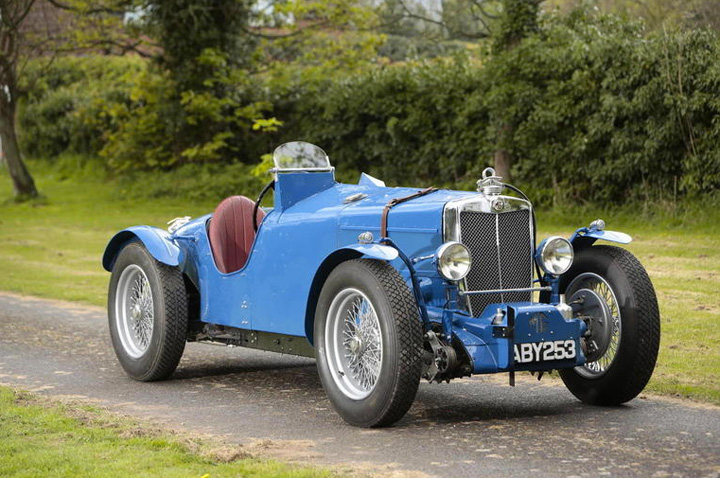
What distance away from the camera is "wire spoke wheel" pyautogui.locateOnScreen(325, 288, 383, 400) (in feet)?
20.8

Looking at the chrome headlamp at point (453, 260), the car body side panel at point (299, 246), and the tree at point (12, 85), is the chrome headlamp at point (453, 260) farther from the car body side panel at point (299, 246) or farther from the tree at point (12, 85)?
the tree at point (12, 85)

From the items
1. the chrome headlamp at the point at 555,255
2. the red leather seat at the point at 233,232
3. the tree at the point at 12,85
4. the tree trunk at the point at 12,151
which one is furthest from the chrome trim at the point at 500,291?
the tree trunk at the point at 12,151

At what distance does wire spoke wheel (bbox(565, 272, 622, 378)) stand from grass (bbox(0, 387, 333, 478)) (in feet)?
7.93

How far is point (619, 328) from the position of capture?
6.73 meters

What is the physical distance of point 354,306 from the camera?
6508mm

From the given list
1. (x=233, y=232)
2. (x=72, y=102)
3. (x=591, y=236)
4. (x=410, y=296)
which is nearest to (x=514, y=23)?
(x=233, y=232)

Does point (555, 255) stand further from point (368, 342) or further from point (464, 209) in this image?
point (368, 342)

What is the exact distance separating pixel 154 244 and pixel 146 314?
562mm

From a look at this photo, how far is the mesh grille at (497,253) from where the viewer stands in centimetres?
664

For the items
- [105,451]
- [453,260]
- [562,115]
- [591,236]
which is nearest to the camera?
[105,451]

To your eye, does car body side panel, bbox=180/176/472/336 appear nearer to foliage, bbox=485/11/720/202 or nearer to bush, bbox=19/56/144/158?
foliage, bbox=485/11/720/202

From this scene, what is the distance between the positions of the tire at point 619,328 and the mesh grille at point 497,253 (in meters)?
0.46

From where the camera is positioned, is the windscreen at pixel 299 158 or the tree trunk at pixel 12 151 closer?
the windscreen at pixel 299 158

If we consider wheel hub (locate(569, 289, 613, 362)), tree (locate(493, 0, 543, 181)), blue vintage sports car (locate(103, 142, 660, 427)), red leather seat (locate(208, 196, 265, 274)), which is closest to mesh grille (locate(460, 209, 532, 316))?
blue vintage sports car (locate(103, 142, 660, 427))
